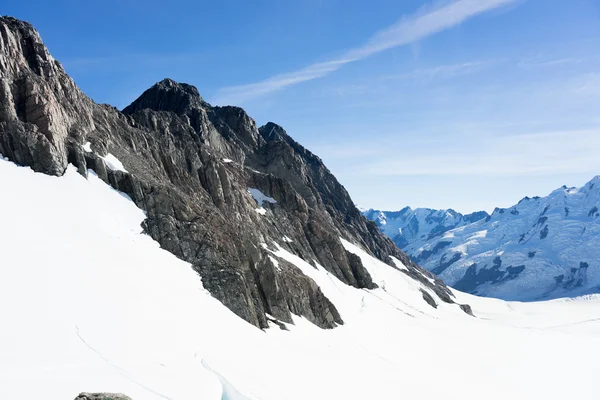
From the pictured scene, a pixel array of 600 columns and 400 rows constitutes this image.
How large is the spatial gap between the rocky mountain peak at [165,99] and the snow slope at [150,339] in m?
67.0

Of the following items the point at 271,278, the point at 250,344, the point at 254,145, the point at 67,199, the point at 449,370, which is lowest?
the point at 449,370

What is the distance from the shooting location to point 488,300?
576 feet

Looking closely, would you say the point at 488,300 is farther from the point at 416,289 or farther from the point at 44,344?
the point at 44,344

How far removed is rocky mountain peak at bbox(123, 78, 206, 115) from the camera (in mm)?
115938

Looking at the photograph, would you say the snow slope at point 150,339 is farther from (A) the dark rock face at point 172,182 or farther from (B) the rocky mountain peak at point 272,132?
(B) the rocky mountain peak at point 272,132

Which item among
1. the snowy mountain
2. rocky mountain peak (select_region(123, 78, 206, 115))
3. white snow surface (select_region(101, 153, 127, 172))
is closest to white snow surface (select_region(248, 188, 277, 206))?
the snowy mountain

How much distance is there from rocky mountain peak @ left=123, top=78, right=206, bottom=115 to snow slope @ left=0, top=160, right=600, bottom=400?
6700 cm

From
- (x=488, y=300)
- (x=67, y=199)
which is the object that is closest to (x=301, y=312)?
(x=67, y=199)

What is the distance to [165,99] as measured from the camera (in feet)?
390

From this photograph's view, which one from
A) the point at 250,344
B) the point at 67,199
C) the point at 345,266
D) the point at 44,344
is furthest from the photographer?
the point at 345,266

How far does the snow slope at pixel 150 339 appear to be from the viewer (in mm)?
18734

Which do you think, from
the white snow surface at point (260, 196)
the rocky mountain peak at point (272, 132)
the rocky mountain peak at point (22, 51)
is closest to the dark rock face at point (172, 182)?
the rocky mountain peak at point (22, 51)

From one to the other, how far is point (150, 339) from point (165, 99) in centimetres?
10570

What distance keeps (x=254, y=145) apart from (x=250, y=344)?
10044 centimetres
